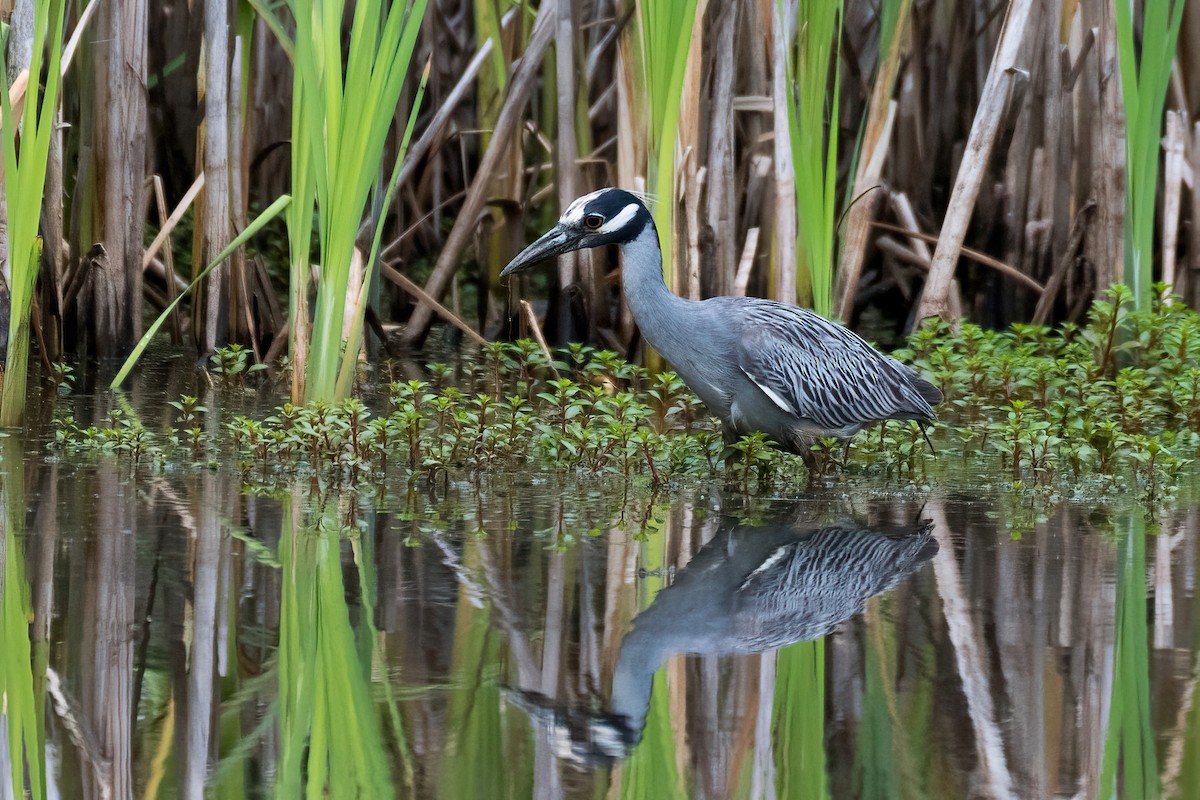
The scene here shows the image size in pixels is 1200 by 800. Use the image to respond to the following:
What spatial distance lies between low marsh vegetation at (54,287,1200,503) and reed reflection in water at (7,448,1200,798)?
0.32m

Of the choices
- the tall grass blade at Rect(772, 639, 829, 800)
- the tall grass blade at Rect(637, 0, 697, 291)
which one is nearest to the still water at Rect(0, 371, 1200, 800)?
the tall grass blade at Rect(772, 639, 829, 800)

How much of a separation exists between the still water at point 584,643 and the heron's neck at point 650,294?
2.01 ft

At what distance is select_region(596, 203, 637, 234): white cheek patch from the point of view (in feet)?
18.7

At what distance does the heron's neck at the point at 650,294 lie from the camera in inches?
220

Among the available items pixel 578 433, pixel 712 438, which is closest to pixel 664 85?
pixel 712 438

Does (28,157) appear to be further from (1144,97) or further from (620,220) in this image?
(1144,97)

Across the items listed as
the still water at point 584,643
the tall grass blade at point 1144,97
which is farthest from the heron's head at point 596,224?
the tall grass blade at point 1144,97

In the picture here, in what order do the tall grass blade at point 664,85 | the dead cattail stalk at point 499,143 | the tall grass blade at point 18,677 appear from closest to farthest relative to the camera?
the tall grass blade at point 18,677, the tall grass blade at point 664,85, the dead cattail stalk at point 499,143

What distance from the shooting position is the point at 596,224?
18.8 ft

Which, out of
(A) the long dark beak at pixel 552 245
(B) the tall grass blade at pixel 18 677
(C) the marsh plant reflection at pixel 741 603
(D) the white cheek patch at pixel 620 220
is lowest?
(C) the marsh plant reflection at pixel 741 603

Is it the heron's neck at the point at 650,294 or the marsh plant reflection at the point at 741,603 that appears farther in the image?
the heron's neck at the point at 650,294

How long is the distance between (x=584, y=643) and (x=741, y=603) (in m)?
0.51

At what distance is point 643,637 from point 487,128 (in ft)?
17.5

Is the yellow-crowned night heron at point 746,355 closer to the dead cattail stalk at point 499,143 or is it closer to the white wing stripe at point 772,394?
the white wing stripe at point 772,394
